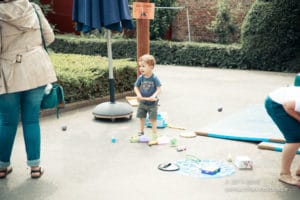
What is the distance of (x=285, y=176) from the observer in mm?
4457

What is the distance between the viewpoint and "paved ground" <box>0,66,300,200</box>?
4.16 metres

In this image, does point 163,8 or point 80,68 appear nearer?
point 80,68

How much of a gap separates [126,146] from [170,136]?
78 centimetres

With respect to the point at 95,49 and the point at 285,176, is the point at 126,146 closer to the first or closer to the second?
the point at 285,176

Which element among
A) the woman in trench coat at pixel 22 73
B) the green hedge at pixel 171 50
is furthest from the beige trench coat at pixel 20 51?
the green hedge at pixel 171 50

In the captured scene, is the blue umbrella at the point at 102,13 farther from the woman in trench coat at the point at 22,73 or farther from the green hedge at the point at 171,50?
the green hedge at the point at 171,50

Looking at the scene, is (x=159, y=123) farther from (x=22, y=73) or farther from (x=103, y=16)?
(x=22, y=73)

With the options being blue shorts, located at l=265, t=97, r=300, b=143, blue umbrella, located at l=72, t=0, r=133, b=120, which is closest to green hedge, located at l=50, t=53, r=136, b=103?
blue umbrella, located at l=72, t=0, r=133, b=120

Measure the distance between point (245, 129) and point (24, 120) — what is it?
3.17 meters

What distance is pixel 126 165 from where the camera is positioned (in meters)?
4.96

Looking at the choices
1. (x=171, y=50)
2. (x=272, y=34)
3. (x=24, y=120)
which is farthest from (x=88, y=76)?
(x=171, y=50)

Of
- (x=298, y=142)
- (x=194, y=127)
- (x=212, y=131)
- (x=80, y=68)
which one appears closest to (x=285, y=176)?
(x=298, y=142)

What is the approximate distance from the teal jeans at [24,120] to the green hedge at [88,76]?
3454 mm

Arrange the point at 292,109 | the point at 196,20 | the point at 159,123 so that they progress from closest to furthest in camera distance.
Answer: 1. the point at 292,109
2. the point at 159,123
3. the point at 196,20
